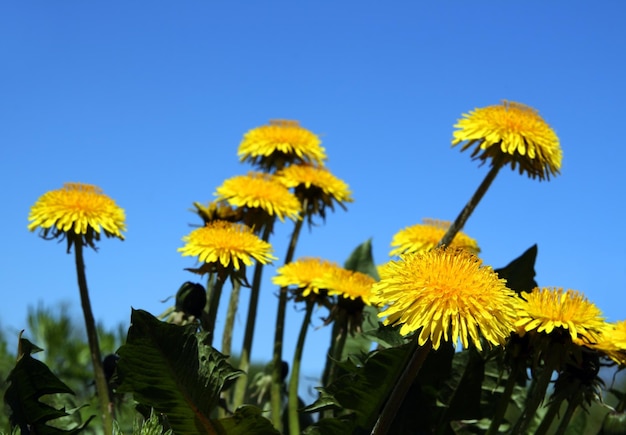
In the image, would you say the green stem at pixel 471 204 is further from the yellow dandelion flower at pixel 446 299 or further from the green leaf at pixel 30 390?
the green leaf at pixel 30 390

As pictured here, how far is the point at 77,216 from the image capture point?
8.53 feet

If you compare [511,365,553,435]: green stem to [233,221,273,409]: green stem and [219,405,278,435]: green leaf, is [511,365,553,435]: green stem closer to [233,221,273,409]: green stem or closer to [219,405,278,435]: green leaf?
[219,405,278,435]: green leaf

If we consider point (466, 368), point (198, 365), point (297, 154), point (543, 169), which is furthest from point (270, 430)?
point (297, 154)

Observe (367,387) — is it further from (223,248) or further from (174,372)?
(223,248)

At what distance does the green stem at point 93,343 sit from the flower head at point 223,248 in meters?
0.32

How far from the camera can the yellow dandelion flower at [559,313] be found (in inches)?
77.1

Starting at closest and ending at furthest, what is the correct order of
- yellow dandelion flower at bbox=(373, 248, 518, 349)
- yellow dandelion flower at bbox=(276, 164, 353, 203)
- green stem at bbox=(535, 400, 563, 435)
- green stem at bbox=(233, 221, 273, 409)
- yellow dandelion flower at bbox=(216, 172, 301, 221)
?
yellow dandelion flower at bbox=(373, 248, 518, 349) → green stem at bbox=(535, 400, 563, 435) → yellow dandelion flower at bbox=(216, 172, 301, 221) → green stem at bbox=(233, 221, 273, 409) → yellow dandelion flower at bbox=(276, 164, 353, 203)

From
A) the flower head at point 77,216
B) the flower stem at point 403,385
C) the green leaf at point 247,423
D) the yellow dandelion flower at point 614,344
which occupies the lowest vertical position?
the green leaf at point 247,423

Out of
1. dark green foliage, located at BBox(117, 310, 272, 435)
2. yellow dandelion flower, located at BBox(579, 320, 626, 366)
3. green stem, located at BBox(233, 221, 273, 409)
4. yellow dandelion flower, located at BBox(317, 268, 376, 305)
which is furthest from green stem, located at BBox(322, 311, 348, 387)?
yellow dandelion flower, located at BBox(579, 320, 626, 366)

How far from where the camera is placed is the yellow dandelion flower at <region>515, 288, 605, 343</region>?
6.42 feet

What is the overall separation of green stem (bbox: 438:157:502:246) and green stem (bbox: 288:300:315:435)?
0.53 metres

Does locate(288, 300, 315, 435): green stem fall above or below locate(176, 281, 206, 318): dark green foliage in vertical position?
below

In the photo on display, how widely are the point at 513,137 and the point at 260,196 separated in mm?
867

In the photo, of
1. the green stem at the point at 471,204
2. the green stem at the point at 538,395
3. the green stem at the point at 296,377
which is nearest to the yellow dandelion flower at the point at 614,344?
the green stem at the point at 538,395
